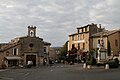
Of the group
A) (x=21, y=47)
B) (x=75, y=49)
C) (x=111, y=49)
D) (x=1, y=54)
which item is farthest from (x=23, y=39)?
(x=111, y=49)

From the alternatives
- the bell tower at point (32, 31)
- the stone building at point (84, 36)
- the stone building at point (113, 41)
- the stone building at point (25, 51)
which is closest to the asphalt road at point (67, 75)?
the stone building at point (25, 51)

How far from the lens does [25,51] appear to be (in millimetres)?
80625

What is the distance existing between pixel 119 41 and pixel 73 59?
1799 centimetres

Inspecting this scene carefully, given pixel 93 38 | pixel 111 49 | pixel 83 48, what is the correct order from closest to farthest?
1. pixel 111 49
2. pixel 93 38
3. pixel 83 48

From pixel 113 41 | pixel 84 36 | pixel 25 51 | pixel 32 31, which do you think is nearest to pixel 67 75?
pixel 25 51

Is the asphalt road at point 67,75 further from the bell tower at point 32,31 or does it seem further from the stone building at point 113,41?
the bell tower at point 32,31

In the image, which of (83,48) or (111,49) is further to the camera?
(83,48)

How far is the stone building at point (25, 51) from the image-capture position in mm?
78688

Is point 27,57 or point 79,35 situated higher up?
point 79,35

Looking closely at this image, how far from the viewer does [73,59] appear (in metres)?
91.9

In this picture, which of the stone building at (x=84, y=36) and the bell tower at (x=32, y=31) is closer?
the bell tower at (x=32, y=31)

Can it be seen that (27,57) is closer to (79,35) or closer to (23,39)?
(23,39)

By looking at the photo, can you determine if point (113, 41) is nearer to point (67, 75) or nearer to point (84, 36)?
point (84, 36)

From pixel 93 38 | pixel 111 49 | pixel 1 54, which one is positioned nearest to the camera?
pixel 1 54
